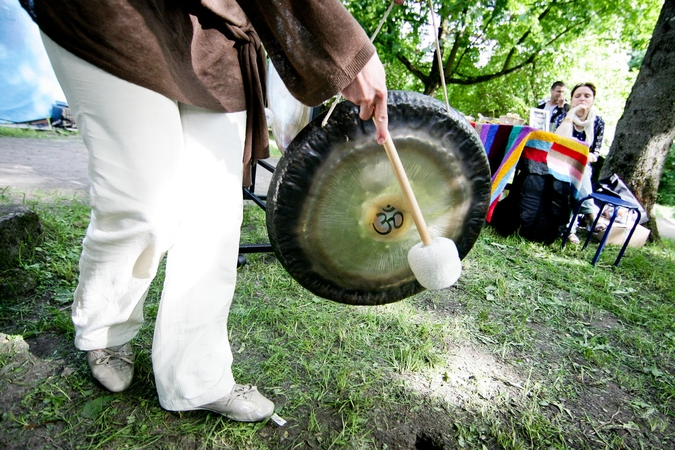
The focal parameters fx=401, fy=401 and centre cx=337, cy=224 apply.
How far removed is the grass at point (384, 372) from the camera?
1.32 metres

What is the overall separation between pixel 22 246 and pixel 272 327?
54.7 inches

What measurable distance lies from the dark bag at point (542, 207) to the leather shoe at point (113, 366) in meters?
3.32

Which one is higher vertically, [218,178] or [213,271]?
[218,178]

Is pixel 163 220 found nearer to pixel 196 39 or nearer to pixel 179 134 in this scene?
pixel 179 134

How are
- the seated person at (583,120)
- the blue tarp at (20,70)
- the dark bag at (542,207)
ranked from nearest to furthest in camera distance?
1. the dark bag at (542,207)
2. the seated person at (583,120)
3. the blue tarp at (20,70)

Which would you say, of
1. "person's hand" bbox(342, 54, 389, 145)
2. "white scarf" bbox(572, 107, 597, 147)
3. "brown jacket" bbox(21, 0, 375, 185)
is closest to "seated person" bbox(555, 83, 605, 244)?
"white scarf" bbox(572, 107, 597, 147)

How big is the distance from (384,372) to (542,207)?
264 cm

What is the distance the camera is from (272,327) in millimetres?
1918

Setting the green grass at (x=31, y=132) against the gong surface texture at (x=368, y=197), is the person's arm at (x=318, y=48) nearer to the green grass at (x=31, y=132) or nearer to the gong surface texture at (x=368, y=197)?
the gong surface texture at (x=368, y=197)

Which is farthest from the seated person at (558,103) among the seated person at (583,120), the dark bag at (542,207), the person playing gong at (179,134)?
the person playing gong at (179,134)

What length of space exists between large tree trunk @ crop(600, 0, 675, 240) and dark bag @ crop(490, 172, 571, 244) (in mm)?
1153

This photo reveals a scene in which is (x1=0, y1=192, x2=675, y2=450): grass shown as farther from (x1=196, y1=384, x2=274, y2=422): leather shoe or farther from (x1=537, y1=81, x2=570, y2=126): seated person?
(x1=537, y1=81, x2=570, y2=126): seated person

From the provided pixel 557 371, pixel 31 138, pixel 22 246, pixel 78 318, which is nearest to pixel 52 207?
pixel 22 246

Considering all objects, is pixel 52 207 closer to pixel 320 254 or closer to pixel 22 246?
pixel 22 246
